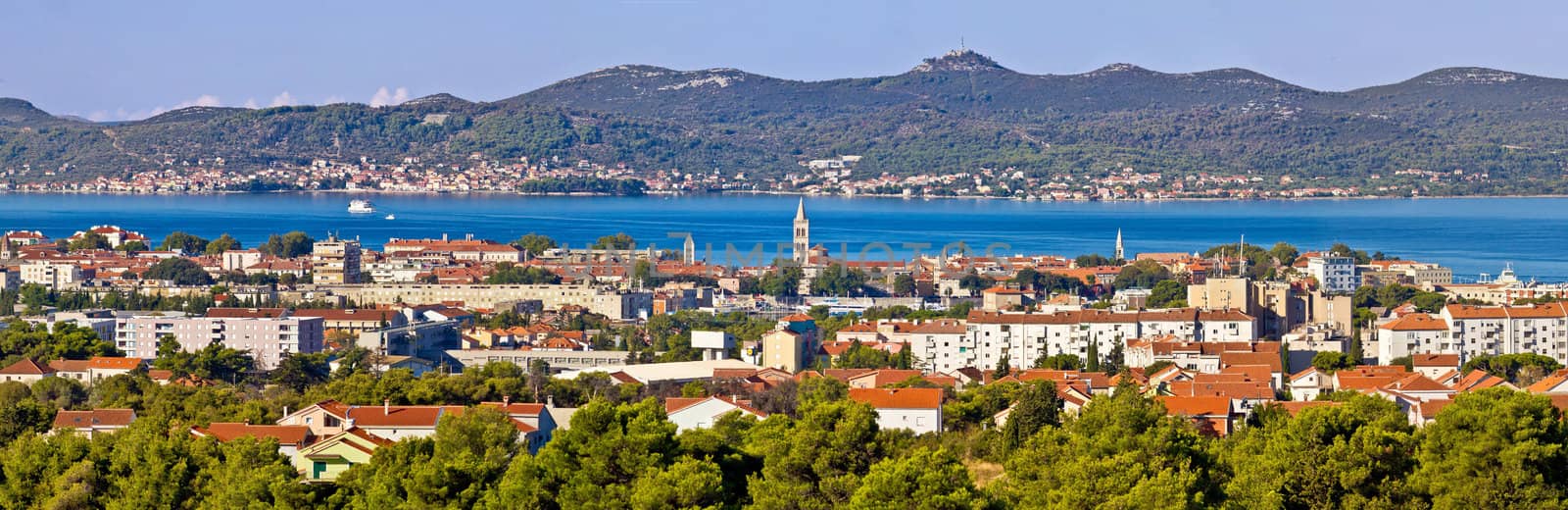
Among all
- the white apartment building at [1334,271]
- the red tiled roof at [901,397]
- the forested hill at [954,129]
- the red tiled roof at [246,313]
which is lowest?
the white apartment building at [1334,271]

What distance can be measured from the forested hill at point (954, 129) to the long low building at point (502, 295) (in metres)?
93.0

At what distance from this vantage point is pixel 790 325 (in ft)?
94.0

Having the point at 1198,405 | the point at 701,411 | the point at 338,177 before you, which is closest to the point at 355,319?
the point at 701,411

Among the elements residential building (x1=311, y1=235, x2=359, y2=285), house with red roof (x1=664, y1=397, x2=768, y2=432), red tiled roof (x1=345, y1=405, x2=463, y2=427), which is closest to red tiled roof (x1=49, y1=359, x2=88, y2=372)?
red tiled roof (x1=345, y1=405, x2=463, y2=427)

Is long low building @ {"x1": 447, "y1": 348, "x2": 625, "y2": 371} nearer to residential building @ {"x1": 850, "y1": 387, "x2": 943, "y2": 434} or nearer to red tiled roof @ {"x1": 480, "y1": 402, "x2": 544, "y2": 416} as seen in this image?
residential building @ {"x1": 850, "y1": 387, "x2": 943, "y2": 434}

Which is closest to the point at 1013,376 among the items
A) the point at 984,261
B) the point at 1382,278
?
the point at 1382,278

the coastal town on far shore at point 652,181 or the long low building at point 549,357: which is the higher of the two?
the coastal town on far shore at point 652,181

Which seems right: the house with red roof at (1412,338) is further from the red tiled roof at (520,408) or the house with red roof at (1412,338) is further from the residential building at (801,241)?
the residential building at (801,241)

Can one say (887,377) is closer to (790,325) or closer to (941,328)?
(941,328)

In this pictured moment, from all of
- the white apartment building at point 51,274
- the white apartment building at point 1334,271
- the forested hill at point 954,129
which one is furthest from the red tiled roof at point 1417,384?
the forested hill at point 954,129

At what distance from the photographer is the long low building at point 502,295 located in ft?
128

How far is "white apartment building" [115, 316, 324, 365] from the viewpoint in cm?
2986

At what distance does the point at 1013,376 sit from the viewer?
891 inches

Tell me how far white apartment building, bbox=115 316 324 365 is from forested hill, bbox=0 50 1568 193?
105 metres
